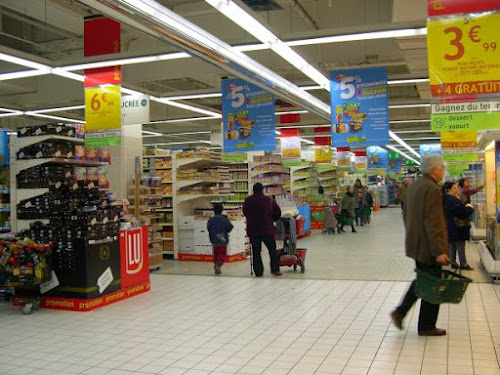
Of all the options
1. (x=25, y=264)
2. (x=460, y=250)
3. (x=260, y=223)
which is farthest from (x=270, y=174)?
(x=25, y=264)

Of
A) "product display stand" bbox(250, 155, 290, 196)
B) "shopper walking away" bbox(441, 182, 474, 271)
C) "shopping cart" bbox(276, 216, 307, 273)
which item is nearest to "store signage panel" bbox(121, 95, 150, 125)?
"shopping cart" bbox(276, 216, 307, 273)

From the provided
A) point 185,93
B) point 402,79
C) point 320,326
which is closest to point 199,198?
point 185,93

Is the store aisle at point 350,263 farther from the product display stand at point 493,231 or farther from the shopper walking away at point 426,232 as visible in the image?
the shopper walking away at point 426,232

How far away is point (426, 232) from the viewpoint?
5.08 m

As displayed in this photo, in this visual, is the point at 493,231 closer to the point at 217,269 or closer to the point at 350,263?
the point at 350,263

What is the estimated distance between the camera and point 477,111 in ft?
20.4

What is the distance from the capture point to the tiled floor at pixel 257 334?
15.3ft

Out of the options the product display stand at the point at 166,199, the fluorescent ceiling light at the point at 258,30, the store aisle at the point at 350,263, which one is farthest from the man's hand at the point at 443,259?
the product display stand at the point at 166,199

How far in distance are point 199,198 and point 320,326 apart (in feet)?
22.4

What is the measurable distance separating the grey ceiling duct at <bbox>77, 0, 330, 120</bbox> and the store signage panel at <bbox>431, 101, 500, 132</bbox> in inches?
121

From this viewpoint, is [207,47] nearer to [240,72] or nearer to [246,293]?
→ [240,72]

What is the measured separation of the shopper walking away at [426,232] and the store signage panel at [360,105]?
15.9 feet

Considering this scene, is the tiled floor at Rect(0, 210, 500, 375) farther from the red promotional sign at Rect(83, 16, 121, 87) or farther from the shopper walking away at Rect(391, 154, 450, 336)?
the red promotional sign at Rect(83, 16, 121, 87)

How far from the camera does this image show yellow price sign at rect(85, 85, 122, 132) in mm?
8641
